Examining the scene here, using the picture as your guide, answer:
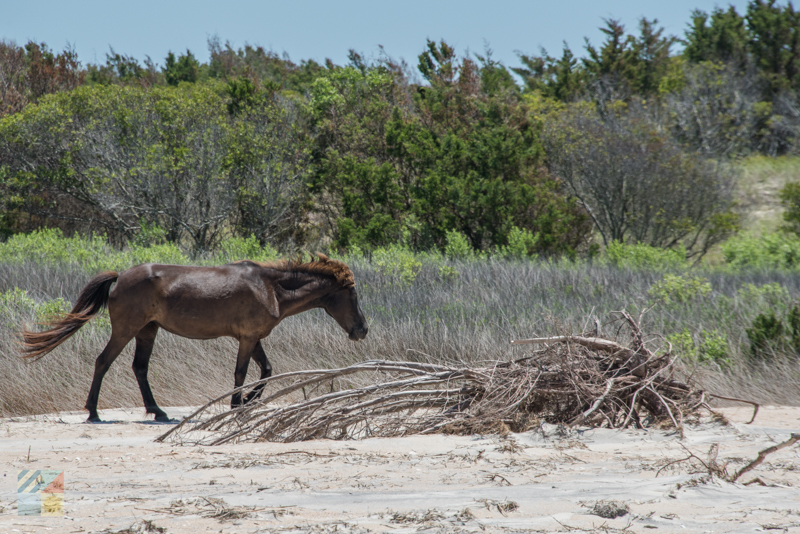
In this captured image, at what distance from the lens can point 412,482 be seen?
4320 mm

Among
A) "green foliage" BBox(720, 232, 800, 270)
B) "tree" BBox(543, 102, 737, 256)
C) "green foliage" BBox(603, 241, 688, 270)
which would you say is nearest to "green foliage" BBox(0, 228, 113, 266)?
"green foliage" BBox(603, 241, 688, 270)

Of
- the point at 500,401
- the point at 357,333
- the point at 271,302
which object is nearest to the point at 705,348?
the point at 500,401

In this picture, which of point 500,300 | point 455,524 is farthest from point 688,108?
point 455,524

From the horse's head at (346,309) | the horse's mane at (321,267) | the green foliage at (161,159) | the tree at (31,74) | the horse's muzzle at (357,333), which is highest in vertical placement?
the tree at (31,74)

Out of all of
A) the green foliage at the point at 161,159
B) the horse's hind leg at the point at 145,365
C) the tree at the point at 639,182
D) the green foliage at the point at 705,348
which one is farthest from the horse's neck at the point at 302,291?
the tree at the point at 639,182

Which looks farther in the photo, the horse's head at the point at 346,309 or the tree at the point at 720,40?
the tree at the point at 720,40

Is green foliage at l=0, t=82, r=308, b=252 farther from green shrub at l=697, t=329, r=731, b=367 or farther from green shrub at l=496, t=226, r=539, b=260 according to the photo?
green shrub at l=697, t=329, r=731, b=367

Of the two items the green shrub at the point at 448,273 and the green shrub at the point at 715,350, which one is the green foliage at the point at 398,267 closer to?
the green shrub at the point at 448,273

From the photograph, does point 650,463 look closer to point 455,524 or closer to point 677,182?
point 455,524

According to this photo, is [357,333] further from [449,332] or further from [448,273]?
[448,273]

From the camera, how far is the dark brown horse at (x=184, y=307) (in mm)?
6438

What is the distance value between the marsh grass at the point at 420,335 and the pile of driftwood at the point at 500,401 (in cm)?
49

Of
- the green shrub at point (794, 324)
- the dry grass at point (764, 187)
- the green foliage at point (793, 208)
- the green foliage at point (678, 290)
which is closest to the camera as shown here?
the green shrub at point (794, 324)

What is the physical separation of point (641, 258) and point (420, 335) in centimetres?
908
